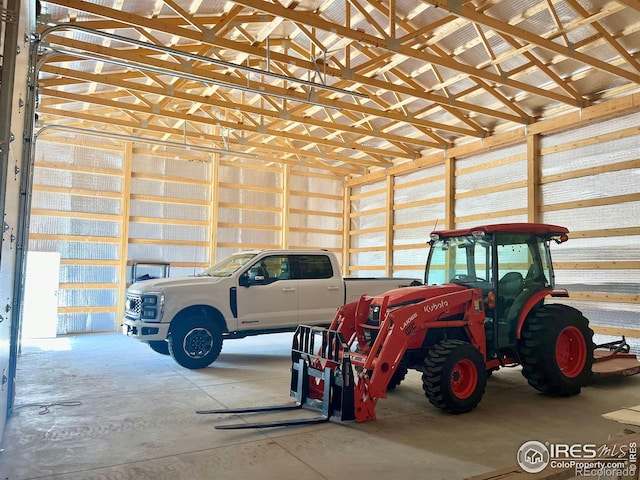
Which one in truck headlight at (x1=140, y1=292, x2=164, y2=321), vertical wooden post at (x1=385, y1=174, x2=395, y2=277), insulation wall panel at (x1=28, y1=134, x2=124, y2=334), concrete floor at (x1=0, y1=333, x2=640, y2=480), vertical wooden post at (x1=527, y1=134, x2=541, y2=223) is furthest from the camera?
vertical wooden post at (x1=385, y1=174, x2=395, y2=277)

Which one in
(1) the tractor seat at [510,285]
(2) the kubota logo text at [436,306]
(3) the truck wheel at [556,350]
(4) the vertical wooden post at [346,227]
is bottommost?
(3) the truck wheel at [556,350]

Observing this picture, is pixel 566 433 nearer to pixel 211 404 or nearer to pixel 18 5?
pixel 211 404

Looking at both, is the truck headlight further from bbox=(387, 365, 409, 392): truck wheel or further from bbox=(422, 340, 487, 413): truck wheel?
bbox=(422, 340, 487, 413): truck wheel

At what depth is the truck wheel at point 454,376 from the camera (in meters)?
5.37

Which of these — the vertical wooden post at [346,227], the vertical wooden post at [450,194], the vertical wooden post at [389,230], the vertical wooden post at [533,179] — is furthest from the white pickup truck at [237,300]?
the vertical wooden post at [346,227]

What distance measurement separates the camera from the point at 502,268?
20.9 feet

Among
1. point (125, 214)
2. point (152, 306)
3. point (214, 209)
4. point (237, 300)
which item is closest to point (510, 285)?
point (237, 300)

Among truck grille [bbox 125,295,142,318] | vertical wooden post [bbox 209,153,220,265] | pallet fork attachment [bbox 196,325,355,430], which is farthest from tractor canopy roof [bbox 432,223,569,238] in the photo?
vertical wooden post [bbox 209,153,220,265]

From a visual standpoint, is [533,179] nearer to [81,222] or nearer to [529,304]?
[529,304]

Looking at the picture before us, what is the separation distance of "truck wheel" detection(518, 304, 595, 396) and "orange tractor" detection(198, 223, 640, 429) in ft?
0.04

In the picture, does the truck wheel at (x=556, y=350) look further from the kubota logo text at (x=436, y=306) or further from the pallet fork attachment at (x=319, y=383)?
the pallet fork attachment at (x=319, y=383)

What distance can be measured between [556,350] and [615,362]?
1.80 m

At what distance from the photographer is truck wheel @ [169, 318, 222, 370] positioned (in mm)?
7855

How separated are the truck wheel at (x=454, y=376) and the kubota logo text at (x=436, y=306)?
1.26 ft
